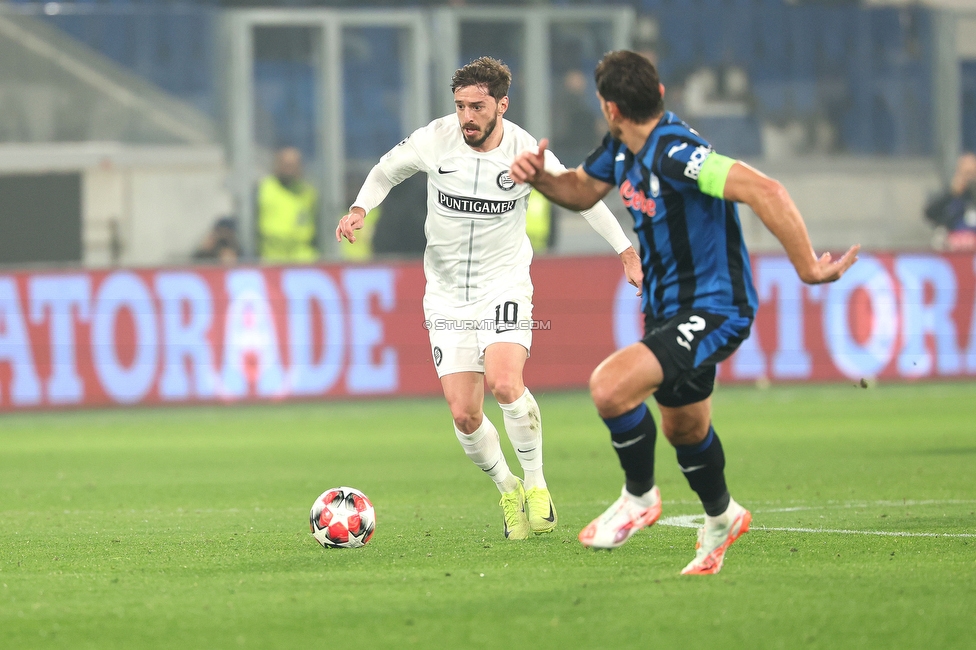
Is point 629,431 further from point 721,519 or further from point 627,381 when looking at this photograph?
point 721,519

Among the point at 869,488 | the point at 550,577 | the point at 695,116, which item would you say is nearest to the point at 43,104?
the point at 695,116

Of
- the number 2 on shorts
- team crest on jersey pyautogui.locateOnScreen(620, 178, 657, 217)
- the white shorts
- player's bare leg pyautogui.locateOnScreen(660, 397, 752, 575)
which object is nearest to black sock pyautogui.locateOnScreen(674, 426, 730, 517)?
player's bare leg pyautogui.locateOnScreen(660, 397, 752, 575)

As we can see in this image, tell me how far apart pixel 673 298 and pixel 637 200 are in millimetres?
374

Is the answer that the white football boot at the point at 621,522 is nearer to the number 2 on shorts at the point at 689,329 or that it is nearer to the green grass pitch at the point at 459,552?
the green grass pitch at the point at 459,552

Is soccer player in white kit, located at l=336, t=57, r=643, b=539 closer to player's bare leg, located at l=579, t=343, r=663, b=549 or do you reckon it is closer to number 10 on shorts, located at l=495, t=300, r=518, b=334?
number 10 on shorts, located at l=495, t=300, r=518, b=334

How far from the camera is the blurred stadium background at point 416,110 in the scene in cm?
1753

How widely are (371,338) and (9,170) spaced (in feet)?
18.4

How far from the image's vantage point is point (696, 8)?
20281 mm

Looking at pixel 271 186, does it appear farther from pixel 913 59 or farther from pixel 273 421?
pixel 913 59

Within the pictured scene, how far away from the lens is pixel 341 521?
629cm

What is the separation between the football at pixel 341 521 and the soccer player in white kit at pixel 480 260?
28.5 inches

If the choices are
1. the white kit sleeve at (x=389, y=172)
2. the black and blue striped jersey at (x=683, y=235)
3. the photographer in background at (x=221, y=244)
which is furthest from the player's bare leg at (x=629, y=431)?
the photographer in background at (x=221, y=244)

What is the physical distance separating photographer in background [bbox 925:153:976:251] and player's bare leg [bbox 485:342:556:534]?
38.0 ft

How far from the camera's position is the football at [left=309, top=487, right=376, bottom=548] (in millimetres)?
6285
